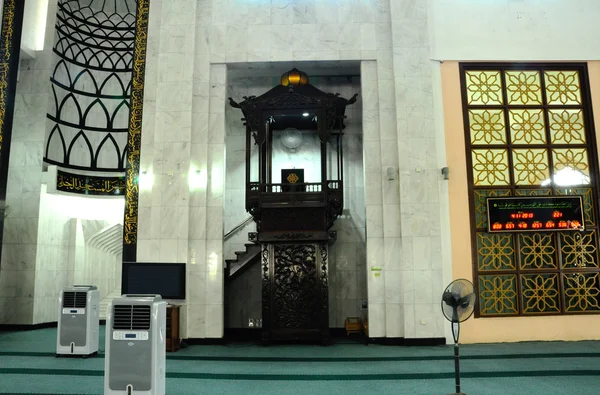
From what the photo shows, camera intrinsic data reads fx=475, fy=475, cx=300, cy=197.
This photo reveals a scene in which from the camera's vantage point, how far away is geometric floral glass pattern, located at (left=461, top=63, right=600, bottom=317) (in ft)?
23.6

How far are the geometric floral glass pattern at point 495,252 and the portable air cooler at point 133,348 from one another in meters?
5.27

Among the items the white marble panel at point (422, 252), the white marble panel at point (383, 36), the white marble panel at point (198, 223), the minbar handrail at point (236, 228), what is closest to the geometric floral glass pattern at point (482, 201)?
the white marble panel at point (422, 252)

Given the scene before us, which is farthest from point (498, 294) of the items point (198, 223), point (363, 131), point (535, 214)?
point (198, 223)

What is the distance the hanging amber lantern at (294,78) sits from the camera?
24.6 ft

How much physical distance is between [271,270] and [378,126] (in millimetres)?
2813

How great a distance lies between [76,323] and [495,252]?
5981 millimetres

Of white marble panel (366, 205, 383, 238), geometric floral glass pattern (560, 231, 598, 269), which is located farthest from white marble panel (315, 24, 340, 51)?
A: geometric floral glass pattern (560, 231, 598, 269)

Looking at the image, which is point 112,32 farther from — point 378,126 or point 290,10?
point 378,126

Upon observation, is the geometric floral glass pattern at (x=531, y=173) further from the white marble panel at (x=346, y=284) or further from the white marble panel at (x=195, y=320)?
the white marble panel at (x=195, y=320)

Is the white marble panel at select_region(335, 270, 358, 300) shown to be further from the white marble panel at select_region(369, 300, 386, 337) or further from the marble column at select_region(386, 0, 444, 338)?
the marble column at select_region(386, 0, 444, 338)

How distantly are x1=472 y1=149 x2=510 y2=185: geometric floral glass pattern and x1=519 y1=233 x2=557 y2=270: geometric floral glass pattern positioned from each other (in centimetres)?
92

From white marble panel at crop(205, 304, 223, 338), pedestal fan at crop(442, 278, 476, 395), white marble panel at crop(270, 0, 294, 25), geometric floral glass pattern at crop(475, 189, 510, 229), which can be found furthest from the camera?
white marble panel at crop(270, 0, 294, 25)

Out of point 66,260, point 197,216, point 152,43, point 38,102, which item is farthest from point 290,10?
point 66,260

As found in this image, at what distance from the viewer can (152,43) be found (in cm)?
789
